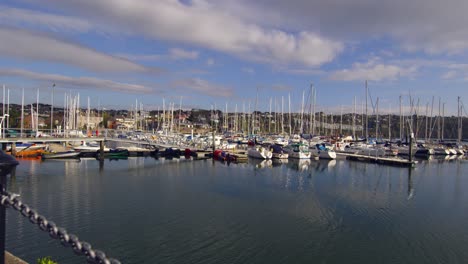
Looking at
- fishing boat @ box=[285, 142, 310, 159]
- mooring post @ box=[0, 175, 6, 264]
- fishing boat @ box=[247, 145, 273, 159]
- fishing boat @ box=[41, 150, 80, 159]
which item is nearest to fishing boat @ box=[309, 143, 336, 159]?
fishing boat @ box=[285, 142, 310, 159]

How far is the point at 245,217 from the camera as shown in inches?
824

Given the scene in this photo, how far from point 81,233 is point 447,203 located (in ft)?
86.9

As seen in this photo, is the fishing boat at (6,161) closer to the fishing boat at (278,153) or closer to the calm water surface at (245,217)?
the calm water surface at (245,217)

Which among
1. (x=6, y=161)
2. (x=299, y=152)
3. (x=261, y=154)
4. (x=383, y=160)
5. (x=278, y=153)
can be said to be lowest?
(x=383, y=160)

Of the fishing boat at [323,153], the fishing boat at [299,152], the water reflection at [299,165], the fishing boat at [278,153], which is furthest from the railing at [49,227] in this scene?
the fishing boat at [323,153]

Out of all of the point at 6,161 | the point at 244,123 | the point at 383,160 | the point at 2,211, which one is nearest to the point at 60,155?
the point at 383,160

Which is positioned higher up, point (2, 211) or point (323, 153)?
point (2, 211)

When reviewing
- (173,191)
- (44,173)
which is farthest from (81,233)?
(44,173)

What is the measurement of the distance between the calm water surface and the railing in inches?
436

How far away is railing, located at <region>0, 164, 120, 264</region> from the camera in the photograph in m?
3.23

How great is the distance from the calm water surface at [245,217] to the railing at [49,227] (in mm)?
11068

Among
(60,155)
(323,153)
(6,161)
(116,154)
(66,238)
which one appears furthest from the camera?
(323,153)

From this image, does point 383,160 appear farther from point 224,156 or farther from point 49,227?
point 49,227

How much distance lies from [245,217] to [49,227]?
18204mm
